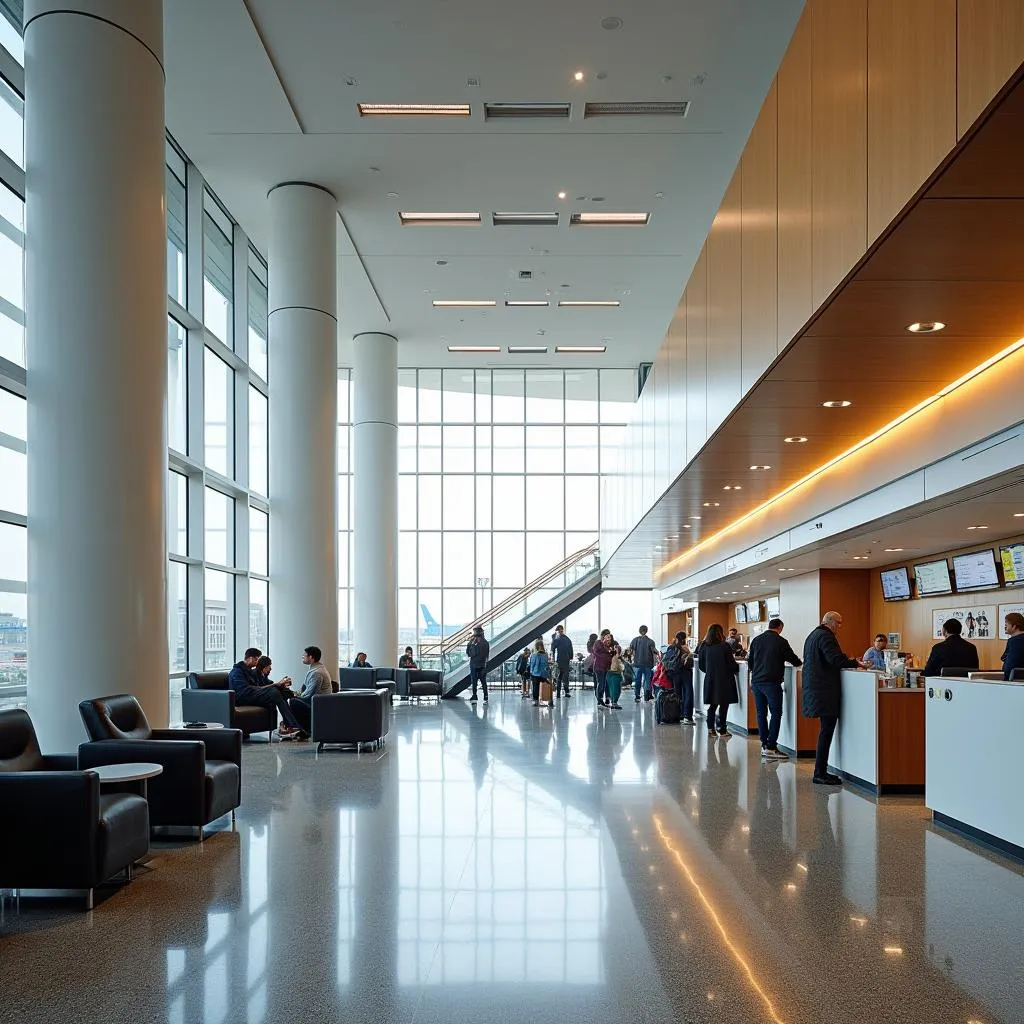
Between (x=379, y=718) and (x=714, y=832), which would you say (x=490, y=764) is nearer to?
(x=379, y=718)

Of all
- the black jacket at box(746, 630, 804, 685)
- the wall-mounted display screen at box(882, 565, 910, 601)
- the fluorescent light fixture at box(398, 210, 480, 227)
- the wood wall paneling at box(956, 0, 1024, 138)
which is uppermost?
the fluorescent light fixture at box(398, 210, 480, 227)

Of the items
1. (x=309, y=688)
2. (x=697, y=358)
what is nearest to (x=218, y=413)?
(x=309, y=688)

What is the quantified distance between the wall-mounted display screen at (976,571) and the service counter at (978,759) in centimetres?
384

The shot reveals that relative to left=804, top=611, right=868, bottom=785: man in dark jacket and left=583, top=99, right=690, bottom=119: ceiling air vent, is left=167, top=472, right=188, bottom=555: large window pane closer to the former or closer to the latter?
left=583, top=99, right=690, bottom=119: ceiling air vent

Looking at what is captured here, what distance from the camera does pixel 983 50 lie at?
361 cm

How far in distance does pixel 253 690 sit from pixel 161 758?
263 inches

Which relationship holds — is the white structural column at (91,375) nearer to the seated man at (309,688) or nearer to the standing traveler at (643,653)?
the seated man at (309,688)

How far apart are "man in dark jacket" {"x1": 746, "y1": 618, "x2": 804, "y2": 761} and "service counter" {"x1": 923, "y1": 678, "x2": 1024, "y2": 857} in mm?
3732

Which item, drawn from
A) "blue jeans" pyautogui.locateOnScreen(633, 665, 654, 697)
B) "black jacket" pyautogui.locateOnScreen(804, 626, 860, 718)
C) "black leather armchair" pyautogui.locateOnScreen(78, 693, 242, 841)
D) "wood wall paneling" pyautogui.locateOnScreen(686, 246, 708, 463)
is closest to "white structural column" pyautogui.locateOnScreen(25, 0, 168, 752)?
"black leather armchair" pyautogui.locateOnScreen(78, 693, 242, 841)

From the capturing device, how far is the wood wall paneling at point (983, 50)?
3.38 meters

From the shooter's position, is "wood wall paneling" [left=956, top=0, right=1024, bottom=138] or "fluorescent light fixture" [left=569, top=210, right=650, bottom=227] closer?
"wood wall paneling" [left=956, top=0, right=1024, bottom=138]

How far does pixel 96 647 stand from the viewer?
762 centimetres

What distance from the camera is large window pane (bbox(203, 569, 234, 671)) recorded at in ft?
52.4

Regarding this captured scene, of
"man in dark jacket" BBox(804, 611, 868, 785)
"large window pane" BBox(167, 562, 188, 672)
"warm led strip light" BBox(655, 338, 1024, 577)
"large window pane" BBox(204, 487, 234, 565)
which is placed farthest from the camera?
"large window pane" BBox(204, 487, 234, 565)
